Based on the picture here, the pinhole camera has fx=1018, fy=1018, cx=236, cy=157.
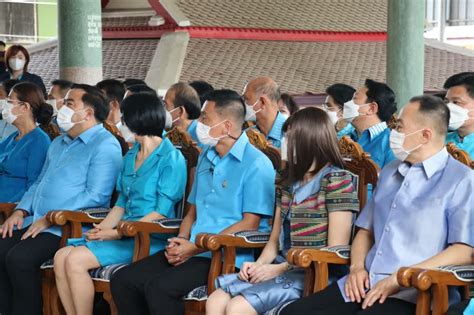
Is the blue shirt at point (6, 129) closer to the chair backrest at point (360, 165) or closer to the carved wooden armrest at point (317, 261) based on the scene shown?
the chair backrest at point (360, 165)

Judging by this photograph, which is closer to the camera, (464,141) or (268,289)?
(268,289)

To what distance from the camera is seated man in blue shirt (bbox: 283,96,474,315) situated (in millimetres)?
3461

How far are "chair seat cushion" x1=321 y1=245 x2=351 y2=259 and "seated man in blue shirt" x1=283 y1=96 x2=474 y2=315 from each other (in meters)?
0.03

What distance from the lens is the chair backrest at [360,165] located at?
4152 millimetres

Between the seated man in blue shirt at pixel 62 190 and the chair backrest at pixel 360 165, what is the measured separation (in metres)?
1.32

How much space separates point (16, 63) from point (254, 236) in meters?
4.66

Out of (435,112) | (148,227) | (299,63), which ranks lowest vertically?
(299,63)

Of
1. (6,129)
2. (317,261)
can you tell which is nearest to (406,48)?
(6,129)

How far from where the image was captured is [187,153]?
488cm

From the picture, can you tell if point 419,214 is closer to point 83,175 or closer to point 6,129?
point 83,175

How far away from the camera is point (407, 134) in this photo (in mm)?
3643

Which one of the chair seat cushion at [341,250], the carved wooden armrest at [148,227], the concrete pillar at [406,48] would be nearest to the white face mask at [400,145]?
the chair seat cushion at [341,250]

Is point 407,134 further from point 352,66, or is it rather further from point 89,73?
point 352,66

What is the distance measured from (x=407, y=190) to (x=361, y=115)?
1.96 metres
